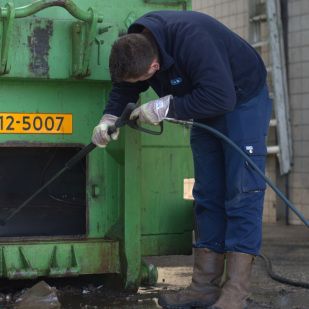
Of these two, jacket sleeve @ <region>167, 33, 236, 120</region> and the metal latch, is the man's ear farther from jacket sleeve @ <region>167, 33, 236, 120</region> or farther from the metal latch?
the metal latch

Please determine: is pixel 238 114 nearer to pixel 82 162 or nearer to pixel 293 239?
pixel 82 162

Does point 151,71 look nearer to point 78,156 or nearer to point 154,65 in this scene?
point 154,65

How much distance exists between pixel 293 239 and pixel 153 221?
108 inches

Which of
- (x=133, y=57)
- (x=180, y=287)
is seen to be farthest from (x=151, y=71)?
(x=180, y=287)

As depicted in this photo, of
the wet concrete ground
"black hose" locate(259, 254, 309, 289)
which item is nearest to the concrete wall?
the wet concrete ground

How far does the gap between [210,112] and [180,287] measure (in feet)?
4.49

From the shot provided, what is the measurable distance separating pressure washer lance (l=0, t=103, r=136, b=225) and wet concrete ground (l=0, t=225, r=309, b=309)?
19.1 inches

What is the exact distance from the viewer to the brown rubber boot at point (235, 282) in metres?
3.34

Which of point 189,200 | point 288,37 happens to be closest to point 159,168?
point 189,200

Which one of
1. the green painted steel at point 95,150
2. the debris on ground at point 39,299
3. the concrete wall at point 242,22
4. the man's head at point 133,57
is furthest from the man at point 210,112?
the concrete wall at point 242,22

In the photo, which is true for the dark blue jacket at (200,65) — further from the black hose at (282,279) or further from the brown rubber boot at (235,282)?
the black hose at (282,279)

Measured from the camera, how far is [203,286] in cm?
360

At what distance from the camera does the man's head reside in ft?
10.2

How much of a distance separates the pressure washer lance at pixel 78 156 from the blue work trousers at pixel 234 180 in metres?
0.40
